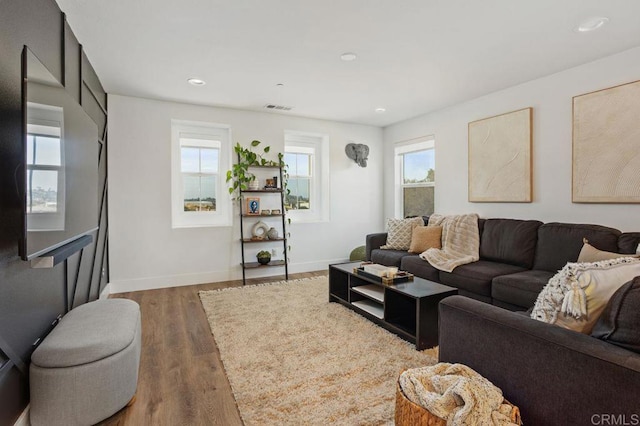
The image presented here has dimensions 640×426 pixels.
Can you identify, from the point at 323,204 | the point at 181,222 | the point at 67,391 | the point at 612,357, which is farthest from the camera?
the point at 323,204

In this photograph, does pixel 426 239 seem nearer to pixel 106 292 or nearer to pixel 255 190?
pixel 255 190

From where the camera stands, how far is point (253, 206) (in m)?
4.70

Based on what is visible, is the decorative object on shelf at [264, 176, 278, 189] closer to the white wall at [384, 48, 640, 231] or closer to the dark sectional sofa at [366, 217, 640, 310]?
the dark sectional sofa at [366, 217, 640, 310]

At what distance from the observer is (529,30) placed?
2.49 metres

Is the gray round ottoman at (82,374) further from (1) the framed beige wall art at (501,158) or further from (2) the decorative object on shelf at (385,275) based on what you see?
(1) the framed beige wall art at (501,158)

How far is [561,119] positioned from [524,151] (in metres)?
0.44

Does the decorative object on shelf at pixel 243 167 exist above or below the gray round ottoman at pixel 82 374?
above

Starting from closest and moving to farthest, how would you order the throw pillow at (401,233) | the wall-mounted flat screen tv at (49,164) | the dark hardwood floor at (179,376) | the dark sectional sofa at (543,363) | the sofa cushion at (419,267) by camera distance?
1. the dark sectional sofa at (543,363)
2. the wall-mounted flat screen tv at (49,164)
3. the dark hardwood floor at (179,376)
4. the sofa cushion at (419,267)
5. the throw pillow at (401,233)

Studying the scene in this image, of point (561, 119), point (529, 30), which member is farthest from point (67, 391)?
point (561, 119)

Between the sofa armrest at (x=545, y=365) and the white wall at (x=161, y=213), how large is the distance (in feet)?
12.0

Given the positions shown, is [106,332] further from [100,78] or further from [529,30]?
[529,30]

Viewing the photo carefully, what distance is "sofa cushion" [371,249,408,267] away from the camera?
3.96 metres

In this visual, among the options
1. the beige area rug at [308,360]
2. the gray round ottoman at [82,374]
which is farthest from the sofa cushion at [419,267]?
the gray round ottoman at [82,374]

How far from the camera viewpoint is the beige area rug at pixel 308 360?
176 centimetres
